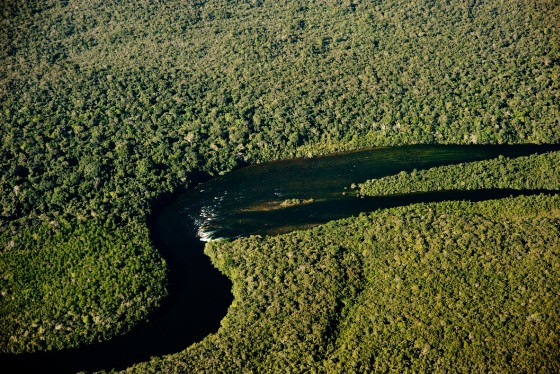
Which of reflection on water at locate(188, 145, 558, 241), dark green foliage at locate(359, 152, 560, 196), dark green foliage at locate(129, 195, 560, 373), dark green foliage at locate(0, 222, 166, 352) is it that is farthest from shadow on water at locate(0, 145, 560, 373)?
dark green foliage at locate(129, 195, 560, 373)

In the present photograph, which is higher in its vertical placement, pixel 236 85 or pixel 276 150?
pixel 236 85

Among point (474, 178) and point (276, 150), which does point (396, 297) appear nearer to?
point (474, 178)

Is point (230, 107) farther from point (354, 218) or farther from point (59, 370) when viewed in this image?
point (59, 370)

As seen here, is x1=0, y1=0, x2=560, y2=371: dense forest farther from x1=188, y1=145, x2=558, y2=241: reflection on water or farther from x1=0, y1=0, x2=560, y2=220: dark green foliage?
x1=188, y1=145, x2=558, y2=241: reflection on water

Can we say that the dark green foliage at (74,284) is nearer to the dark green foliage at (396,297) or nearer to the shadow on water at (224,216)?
the shadow on water at (224,216)

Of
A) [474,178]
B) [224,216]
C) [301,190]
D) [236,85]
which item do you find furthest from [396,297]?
[236,85]

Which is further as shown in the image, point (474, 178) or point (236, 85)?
point (236, 85)
